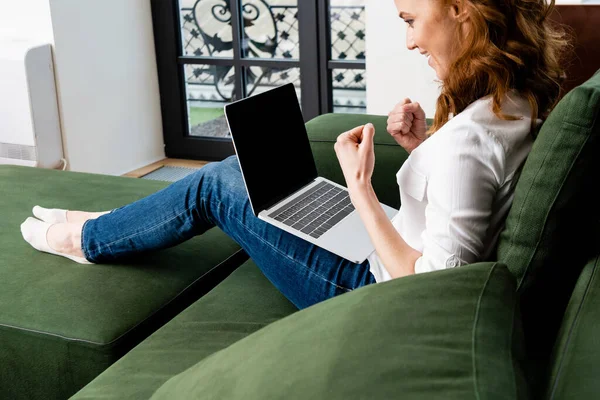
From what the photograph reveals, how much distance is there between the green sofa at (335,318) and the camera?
70cm

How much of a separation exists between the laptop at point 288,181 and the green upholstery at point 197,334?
17cm

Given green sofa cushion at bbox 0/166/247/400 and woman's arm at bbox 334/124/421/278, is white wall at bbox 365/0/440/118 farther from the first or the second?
woman's arm at bbox 334/124/421/278

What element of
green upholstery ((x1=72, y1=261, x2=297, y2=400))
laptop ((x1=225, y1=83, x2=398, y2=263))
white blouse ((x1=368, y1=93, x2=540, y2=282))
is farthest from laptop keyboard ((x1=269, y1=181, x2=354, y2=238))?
white blouse ((x1=368, y1=93, x2=540, y2=282))

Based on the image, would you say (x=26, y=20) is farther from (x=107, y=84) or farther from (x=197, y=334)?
(x=197, y=334)

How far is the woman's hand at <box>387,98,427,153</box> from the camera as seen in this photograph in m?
1.61

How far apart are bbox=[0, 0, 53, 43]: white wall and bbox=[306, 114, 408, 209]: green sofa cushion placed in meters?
1.61

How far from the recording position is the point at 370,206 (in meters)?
1.31

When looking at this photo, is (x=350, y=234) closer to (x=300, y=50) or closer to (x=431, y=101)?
(x=431, y=101)

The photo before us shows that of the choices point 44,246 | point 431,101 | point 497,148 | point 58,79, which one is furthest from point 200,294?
point 58,79

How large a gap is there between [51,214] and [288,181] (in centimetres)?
63

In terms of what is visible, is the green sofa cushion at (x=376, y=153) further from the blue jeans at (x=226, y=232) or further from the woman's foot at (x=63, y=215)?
the woman's foot at (x=63, y=215)

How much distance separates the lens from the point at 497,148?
1.17 m

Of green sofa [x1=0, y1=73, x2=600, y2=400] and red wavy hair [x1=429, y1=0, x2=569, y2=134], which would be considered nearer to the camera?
green sofa [x1=0, y1=73, x2=600, y2=400]

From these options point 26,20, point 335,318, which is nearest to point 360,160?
point 335,318
